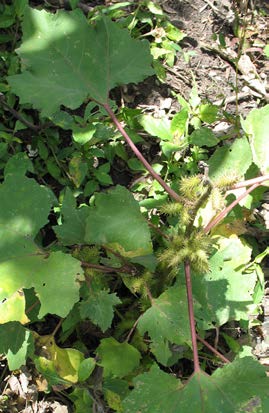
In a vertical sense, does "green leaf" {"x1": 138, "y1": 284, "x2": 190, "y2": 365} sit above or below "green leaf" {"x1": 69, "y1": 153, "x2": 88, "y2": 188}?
below

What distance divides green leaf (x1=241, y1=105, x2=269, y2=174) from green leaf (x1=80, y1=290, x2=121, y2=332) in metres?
0.81

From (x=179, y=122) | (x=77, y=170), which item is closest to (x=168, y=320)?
(x=77, y=170)

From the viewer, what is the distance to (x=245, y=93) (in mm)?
3191

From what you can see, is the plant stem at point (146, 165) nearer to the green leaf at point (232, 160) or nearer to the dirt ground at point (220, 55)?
the green leaf at point (232, 160)

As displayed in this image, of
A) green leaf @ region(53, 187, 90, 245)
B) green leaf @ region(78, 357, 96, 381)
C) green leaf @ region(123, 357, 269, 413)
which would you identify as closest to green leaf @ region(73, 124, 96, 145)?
green leaf @ region(53, 187, 90, 245)

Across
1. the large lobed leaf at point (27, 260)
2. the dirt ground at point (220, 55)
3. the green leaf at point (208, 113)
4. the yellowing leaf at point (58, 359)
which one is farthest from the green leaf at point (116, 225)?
the dirt ground at point (220, 55)

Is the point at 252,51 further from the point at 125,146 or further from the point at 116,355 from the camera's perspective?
the point at 116,355

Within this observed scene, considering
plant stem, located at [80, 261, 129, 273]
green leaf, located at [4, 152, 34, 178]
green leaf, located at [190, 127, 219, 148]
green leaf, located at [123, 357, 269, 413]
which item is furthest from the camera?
green leaf, located at [190, 127, 219, 148]

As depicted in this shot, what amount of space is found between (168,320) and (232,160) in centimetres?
72

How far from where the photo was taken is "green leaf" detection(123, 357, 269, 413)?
1.70m

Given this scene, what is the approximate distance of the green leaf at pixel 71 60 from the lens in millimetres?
1972

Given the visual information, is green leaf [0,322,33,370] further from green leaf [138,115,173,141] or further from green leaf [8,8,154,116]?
green leaf [138,115,173,141]

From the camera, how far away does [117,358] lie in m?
2.17

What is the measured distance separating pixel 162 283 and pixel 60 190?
831 mm
